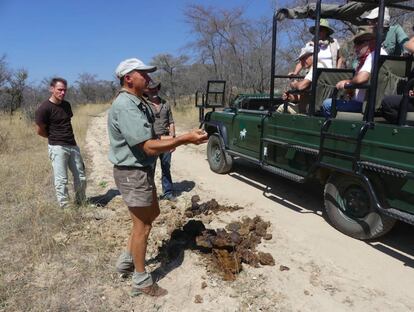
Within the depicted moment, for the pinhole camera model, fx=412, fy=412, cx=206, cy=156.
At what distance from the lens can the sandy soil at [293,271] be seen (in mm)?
3352

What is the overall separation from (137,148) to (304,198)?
11.9 ft

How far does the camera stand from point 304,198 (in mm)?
6133

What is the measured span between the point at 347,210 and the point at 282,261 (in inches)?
44.0

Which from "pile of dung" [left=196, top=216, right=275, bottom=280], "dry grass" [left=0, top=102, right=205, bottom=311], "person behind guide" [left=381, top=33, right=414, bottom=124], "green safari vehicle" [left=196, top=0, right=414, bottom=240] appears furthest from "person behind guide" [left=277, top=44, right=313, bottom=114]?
"dry grass" [left=0, top=102, right=205, bottom=311]

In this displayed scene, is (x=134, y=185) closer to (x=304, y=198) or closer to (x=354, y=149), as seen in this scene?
(x=354, y=149)

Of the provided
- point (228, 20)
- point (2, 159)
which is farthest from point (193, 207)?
point (228, 20)

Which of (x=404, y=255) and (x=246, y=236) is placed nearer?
(x=404, y=255)

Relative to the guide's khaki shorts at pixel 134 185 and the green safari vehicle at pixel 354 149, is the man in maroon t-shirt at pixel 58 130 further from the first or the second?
the green safari vehicle at pixel 354 149

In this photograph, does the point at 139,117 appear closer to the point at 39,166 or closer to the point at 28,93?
the point at 39,166

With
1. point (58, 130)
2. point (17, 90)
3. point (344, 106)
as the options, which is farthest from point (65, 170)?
point (17, 90)

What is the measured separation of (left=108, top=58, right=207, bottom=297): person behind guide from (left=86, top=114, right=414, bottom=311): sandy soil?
34 cm

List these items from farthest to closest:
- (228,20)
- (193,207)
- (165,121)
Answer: (228,20), (165,121), (193,207)

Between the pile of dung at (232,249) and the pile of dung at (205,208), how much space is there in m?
0.89

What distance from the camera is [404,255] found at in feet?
13.7
